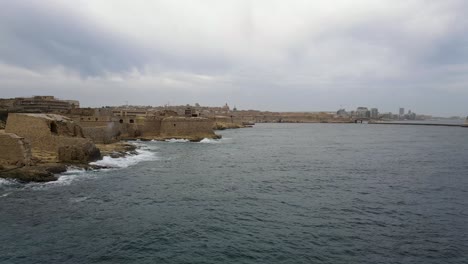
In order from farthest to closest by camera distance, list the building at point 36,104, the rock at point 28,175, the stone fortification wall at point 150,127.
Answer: the building at point 36,104
the stone fortification wall at point 150,127
the rock at point 28,175

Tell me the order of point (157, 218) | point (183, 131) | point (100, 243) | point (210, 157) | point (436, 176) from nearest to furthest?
point (100, 243) < point (157, 218) < point (436, 176) < point (210, 157) < point (183, 131)

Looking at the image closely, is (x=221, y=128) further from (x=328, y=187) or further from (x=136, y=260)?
(x=136, y=260)

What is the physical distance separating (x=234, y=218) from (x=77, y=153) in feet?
61.9

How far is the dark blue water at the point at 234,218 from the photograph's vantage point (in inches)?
532

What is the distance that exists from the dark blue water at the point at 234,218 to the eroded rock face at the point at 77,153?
3.41 meters

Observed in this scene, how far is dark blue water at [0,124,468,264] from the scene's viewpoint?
13516 millimetres

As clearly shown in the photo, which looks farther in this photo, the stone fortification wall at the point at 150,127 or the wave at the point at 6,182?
the stone fortification wall at the point at 150,127

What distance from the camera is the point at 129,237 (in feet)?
49.1

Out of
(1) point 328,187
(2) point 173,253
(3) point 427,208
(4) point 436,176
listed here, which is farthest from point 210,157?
(2) point 173,253

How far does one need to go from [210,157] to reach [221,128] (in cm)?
8427

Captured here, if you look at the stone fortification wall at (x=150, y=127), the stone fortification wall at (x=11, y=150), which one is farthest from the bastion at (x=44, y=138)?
the stone fortification wall at (x=150, y=127)

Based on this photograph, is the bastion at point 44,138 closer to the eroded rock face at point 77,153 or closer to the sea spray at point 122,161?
the eroded rock face at point 77,153

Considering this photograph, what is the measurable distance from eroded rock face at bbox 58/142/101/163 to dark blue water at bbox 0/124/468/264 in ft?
11.2

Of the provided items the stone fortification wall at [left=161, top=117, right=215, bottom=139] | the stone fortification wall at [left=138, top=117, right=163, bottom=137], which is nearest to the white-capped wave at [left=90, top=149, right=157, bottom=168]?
the stone fortification wall at [left=161, top=117, right=215, bottom=139]
